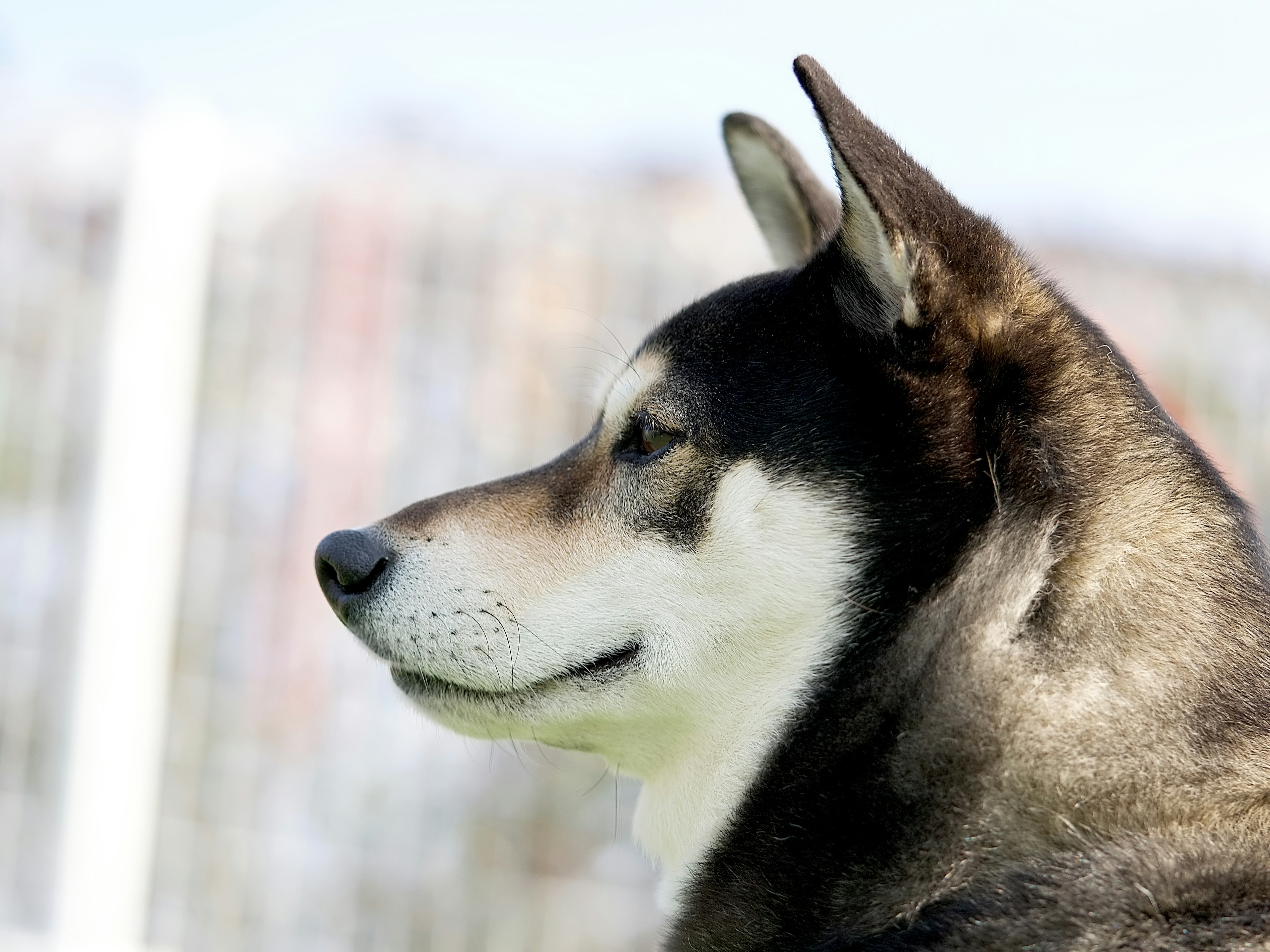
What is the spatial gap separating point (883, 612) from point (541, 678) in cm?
63

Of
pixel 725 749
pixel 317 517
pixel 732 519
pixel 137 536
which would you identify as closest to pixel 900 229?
pixel 732 519

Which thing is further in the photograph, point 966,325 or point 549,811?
point 549,811

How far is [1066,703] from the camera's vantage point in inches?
79.1

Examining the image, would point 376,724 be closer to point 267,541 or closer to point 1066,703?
point 267,541

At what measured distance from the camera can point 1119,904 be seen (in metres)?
1.81

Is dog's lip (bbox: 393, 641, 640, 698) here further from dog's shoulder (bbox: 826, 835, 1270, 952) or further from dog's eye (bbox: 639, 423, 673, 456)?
dog's shoulder (bbox: 826, 835, 1270, 952)

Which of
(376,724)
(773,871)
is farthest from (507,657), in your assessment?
(376,724)

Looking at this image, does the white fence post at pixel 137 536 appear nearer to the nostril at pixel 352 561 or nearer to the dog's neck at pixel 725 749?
the nostril at pixel 352 561

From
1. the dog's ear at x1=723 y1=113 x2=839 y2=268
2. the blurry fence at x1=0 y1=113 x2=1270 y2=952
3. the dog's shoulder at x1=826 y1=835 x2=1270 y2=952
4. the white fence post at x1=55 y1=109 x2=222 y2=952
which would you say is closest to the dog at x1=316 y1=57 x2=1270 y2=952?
the dog's shoulder at x1=826 y1=835 x2=1270 y2=952

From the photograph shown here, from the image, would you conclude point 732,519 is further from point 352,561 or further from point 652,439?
point 352,561

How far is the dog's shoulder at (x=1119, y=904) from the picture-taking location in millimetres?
1770

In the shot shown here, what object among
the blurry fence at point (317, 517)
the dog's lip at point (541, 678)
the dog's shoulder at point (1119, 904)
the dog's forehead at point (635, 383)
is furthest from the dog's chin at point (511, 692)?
the blurry fence at point (317, 517)

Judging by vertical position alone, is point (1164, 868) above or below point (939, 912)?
above

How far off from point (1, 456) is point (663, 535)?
3.95 m
